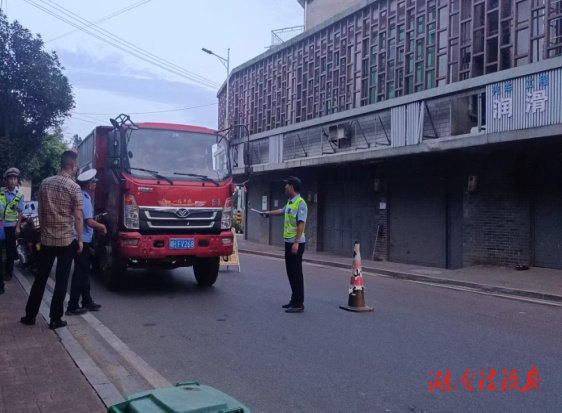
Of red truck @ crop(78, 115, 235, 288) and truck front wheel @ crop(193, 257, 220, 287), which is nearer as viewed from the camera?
red truck @ crop(78, 115, 235, 288)

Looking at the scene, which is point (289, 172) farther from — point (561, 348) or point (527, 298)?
point (561, 348)

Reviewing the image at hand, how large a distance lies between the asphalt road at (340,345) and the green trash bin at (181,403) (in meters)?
2.21

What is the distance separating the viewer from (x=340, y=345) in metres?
6.20

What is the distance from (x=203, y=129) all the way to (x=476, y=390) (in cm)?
669

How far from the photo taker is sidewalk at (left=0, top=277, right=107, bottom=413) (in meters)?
4.05

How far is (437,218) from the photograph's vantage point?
15820mm

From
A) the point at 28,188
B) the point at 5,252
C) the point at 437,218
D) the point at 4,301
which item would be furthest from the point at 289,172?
the point at 28,188

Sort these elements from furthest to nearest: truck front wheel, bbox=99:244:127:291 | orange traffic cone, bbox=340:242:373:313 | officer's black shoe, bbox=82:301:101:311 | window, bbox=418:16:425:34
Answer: window, bbox=418:16:425:34 → truck front wheel, bbox=99:244:127:291 → orange traffic cone, bbox=340:242:373:313 → officer's black shoe, bbox=82:301:101:311

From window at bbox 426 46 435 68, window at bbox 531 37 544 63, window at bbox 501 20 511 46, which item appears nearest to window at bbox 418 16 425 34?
window at bbox 426 46 435 68

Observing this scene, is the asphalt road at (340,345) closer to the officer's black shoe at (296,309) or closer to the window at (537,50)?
the officer's black shoe at (296,309)

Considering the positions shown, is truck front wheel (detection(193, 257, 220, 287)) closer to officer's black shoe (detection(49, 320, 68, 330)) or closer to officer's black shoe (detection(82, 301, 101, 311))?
officer's black shoe (detection(82, 301, 101, 311))

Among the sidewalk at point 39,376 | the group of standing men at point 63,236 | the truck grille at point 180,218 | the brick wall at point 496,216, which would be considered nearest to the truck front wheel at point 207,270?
the truck grille at point 180,218

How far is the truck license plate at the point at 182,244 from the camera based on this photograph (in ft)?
28.8

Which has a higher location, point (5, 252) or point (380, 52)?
point (380, 52)
